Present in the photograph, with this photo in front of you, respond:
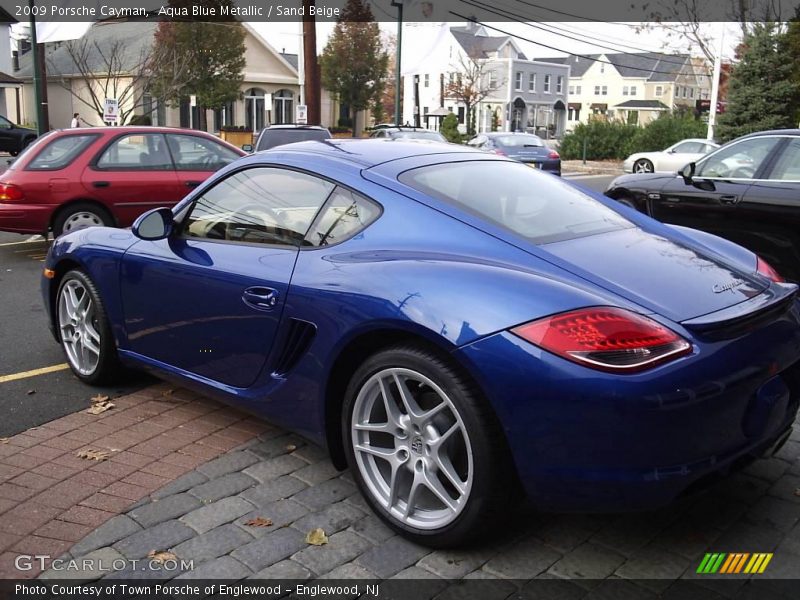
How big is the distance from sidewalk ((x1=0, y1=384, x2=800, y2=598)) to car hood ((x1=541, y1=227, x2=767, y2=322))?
857mm

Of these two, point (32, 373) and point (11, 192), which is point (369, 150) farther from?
point (11, 192)

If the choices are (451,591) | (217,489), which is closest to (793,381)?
(451,591)

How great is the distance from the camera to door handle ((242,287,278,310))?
10.8 feet

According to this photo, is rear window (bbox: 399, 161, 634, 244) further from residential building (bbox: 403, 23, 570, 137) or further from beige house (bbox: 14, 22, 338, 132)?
residential building (bbox: 403, 23, 570, 137)

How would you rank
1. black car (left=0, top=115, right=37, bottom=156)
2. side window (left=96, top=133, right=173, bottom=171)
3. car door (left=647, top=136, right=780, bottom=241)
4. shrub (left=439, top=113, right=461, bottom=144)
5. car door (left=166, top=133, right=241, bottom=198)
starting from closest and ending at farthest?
1. car door (left=647, top=136, right=780, bottom=241)
2. side window (left=96, top=133, right=173, bottom=171)
3. car door (left=166, top=133, right=241, bottom=198)
4. black car (left=0, top=115, right=37, bottom=156)
5. shrub (left=439, top=113, right=461, bottom=144)

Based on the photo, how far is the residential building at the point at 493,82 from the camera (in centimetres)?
6838

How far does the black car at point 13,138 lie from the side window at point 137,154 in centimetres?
2127

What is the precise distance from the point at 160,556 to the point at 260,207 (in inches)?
64.1

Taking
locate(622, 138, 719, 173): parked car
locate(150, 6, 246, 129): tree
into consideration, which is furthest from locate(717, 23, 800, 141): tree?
locate(150, 6, 246, 129): tree

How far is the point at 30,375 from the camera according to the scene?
193 inches

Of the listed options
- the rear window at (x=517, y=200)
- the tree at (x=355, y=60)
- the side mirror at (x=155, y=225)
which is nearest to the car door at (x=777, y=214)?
the rear window at (x=517, y=200)

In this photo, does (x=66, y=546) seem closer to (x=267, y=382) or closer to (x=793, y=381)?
(x=267, y=382)

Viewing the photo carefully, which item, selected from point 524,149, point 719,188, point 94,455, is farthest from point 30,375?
point 524,149

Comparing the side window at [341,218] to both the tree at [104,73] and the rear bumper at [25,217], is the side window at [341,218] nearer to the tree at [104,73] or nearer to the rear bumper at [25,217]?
the rear bumper at [25,217]
